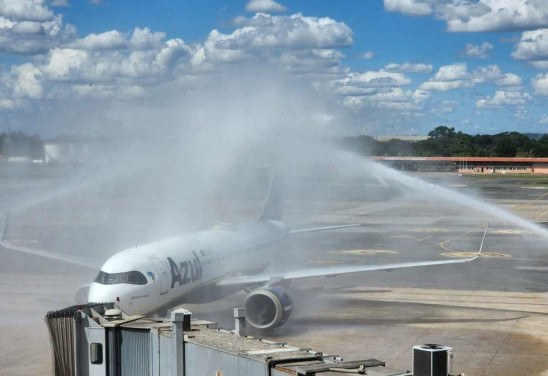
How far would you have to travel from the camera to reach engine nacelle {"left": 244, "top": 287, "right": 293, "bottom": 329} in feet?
120

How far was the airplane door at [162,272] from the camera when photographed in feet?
114

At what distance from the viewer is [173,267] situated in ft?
118

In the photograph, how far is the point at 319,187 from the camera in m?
176

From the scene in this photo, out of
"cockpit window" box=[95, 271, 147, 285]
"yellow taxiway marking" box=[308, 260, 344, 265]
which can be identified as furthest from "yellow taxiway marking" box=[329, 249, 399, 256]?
"cockpit window" box=[95, 271, 147, 285]

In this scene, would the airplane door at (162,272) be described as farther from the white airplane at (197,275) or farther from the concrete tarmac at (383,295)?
the concrete tarmac at (383,295)

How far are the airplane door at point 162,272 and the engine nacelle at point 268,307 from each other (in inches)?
162

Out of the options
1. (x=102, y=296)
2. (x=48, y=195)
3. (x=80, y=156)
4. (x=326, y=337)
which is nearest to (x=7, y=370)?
(x=102, y=296)

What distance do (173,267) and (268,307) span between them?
184 inches

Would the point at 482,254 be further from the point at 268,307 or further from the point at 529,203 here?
the point at 529,203

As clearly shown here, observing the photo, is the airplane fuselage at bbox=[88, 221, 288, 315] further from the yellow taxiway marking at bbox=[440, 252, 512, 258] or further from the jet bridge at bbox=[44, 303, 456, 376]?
the yellow taxiway marking at bbox=[440, 252, 512, 258]

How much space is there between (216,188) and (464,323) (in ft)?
301

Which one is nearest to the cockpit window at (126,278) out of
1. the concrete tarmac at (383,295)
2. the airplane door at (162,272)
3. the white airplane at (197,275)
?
the white airplane at (197,275)

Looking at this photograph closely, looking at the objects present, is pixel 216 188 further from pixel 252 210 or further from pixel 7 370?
pixel 7 370

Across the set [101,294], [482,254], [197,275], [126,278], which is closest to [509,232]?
[482,254]
